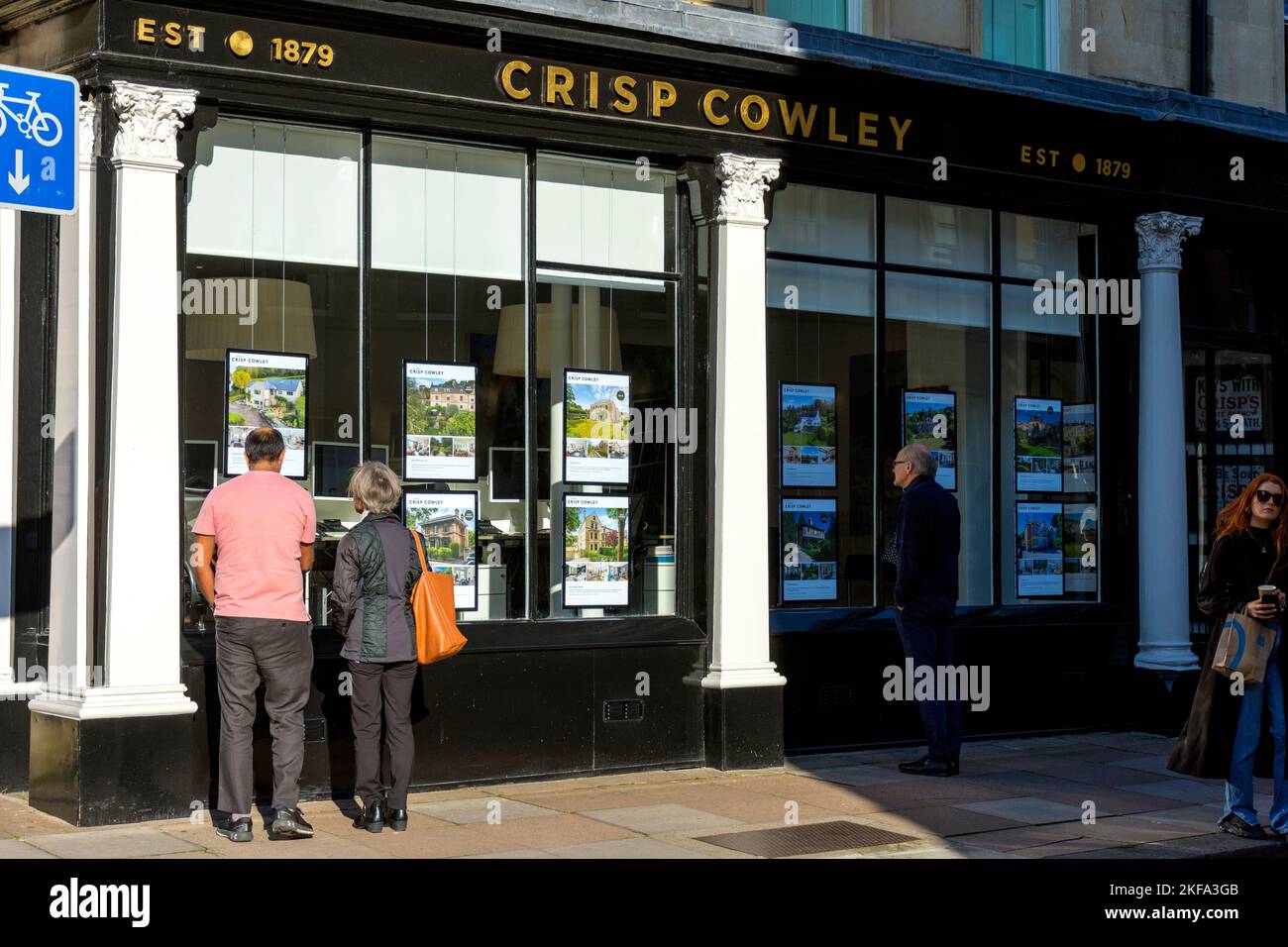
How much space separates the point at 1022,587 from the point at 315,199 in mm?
6294

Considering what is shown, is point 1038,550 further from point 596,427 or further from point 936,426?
point 596,427

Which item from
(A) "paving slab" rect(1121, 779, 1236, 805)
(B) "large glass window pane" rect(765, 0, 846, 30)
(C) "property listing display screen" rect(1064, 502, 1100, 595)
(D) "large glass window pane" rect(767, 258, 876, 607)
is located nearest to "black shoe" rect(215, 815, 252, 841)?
(D) "large glass window pane" rect(767, 258, 876, 607)

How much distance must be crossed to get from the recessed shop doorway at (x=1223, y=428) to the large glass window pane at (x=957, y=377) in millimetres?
2176

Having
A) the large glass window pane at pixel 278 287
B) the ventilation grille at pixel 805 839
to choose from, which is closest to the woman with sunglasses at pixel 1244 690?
the ventilation grille at pixel 805 839

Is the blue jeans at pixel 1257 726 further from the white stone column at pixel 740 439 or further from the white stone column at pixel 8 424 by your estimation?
the white stone column at pixel 8 424

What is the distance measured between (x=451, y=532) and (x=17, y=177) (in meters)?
3.86

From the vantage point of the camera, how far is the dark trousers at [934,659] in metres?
10.7

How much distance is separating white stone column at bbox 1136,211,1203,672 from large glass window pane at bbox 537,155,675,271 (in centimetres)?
420

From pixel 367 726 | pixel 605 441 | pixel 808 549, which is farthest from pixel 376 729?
pixel 808 549

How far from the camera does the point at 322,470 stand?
980 centimetres

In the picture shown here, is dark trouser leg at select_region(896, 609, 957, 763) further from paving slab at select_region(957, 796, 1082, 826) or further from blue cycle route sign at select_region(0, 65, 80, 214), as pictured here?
blue cycle route sign at select_region(0, 65, 80, 214)

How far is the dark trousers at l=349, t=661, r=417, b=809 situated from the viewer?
8469 mm
